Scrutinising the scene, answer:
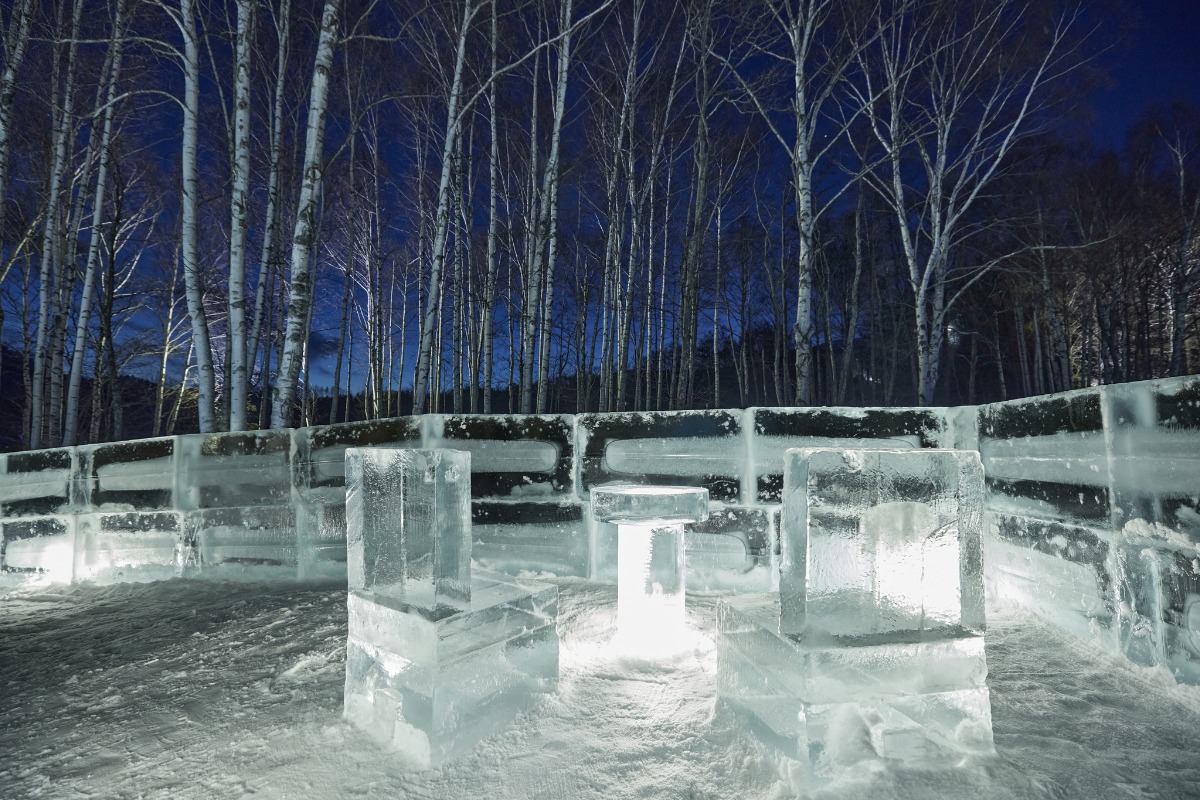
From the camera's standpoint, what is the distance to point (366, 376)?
20609 mm

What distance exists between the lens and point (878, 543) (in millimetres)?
1384

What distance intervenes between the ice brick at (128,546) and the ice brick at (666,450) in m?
2.54

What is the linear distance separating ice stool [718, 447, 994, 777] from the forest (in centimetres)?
601

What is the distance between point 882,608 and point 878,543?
16cm

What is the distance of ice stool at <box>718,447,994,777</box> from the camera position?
1.32 m

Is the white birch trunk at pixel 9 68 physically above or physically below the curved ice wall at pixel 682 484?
above

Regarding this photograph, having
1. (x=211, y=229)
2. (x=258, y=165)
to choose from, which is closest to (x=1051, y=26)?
(x=258, y=165)

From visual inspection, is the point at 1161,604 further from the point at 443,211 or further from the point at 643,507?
the point at 443,211

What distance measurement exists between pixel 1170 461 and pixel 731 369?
27743 millimetres

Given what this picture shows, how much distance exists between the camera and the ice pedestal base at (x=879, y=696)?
1.29m

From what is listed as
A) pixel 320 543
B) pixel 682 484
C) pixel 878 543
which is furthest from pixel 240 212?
pixel 878 543

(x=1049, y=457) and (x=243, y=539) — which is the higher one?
(x=1049, y=457)

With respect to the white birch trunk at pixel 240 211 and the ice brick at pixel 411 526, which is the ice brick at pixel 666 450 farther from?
the white birch trunk at pixel 240 211

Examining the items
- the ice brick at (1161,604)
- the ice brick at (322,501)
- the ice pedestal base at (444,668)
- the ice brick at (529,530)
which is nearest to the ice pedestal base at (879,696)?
the ice pedestal base at (444,668)
